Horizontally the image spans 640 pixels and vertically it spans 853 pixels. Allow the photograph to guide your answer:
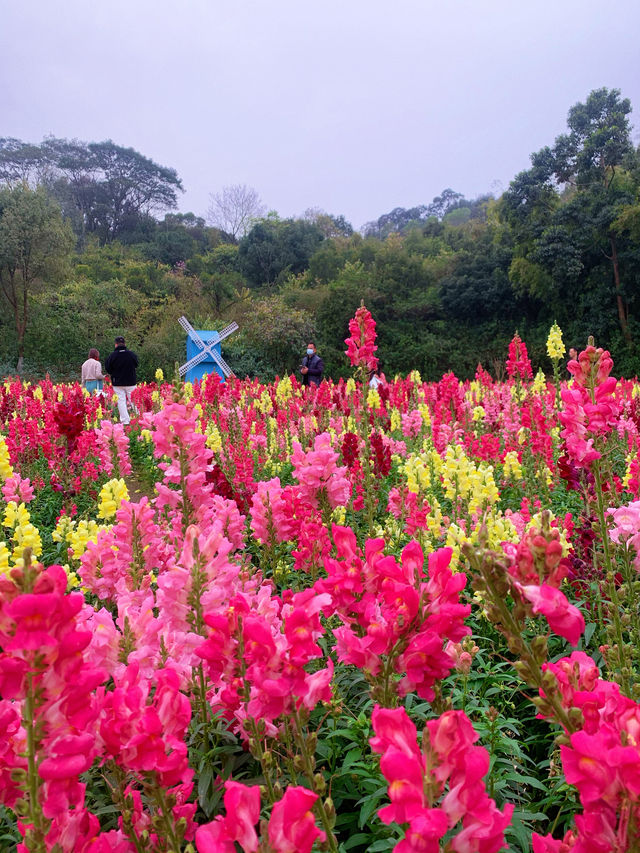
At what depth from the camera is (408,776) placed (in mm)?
918

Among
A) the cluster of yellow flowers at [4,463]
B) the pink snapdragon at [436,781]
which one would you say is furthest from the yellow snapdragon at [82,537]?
the pink snapdragon at [436,781]

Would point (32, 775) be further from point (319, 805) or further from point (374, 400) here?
point (374, 400)

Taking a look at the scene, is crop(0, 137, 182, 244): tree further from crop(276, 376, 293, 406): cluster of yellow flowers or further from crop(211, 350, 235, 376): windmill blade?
crop(276, 376, 293, 406): cluster of yellow flowers

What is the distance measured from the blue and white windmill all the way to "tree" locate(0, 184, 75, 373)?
971cm

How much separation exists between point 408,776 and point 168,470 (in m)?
2.31

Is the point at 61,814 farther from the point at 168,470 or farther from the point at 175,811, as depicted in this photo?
the point at 168,470

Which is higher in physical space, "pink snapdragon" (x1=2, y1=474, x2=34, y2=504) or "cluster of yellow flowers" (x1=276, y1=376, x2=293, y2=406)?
"cluster of yellow flowers" (x1=276, y1=376, x2=293, y2=406)

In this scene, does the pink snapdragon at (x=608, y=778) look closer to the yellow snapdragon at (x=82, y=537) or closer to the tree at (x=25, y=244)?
the yellow snapdragon at (x=82, y=537)

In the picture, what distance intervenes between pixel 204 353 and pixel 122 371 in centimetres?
1369

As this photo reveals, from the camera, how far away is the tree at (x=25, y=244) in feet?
104

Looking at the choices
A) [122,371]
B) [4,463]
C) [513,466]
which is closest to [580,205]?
[122,371]

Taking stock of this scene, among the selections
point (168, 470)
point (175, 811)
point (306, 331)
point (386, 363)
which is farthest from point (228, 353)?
point (175, 811)

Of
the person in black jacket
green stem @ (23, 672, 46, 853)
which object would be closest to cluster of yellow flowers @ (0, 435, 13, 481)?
green stem @ (23, 672, 46, 853)

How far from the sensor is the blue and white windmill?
90.2 ft
